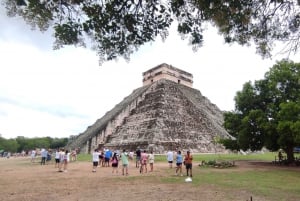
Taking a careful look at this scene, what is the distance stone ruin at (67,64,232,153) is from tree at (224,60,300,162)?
7930mm

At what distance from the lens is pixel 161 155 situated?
26438 millimetres

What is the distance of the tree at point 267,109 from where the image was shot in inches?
750

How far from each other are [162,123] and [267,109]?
483 inches

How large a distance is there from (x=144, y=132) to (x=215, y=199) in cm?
2180

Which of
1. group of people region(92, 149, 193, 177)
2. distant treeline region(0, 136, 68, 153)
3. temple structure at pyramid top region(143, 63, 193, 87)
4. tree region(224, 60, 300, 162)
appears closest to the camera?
group of people region(92, 149, 193, 177)

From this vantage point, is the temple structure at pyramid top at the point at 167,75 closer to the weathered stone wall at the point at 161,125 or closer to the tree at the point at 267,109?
the weathered stone wall at the point at 161,125

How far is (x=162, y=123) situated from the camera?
30.2m

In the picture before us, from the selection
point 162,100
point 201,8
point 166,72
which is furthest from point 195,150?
point 201,8

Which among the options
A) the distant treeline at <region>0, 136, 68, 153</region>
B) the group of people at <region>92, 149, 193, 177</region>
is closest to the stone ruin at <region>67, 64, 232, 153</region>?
the group of people at <region>92, 149, 193, 177</region>

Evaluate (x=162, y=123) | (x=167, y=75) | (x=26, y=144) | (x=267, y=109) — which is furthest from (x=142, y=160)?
(x=26, y=144)

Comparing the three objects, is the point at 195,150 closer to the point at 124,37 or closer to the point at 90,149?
the point at 90,149

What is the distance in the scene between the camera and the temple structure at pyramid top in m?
42.2

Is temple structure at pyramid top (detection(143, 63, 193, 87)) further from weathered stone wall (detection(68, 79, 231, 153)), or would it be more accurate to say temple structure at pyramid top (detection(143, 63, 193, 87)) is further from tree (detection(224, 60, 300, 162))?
tree (detection(224, 60, 300, 162))

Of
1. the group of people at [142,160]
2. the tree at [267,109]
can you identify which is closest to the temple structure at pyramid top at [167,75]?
the tree at [267,109]
